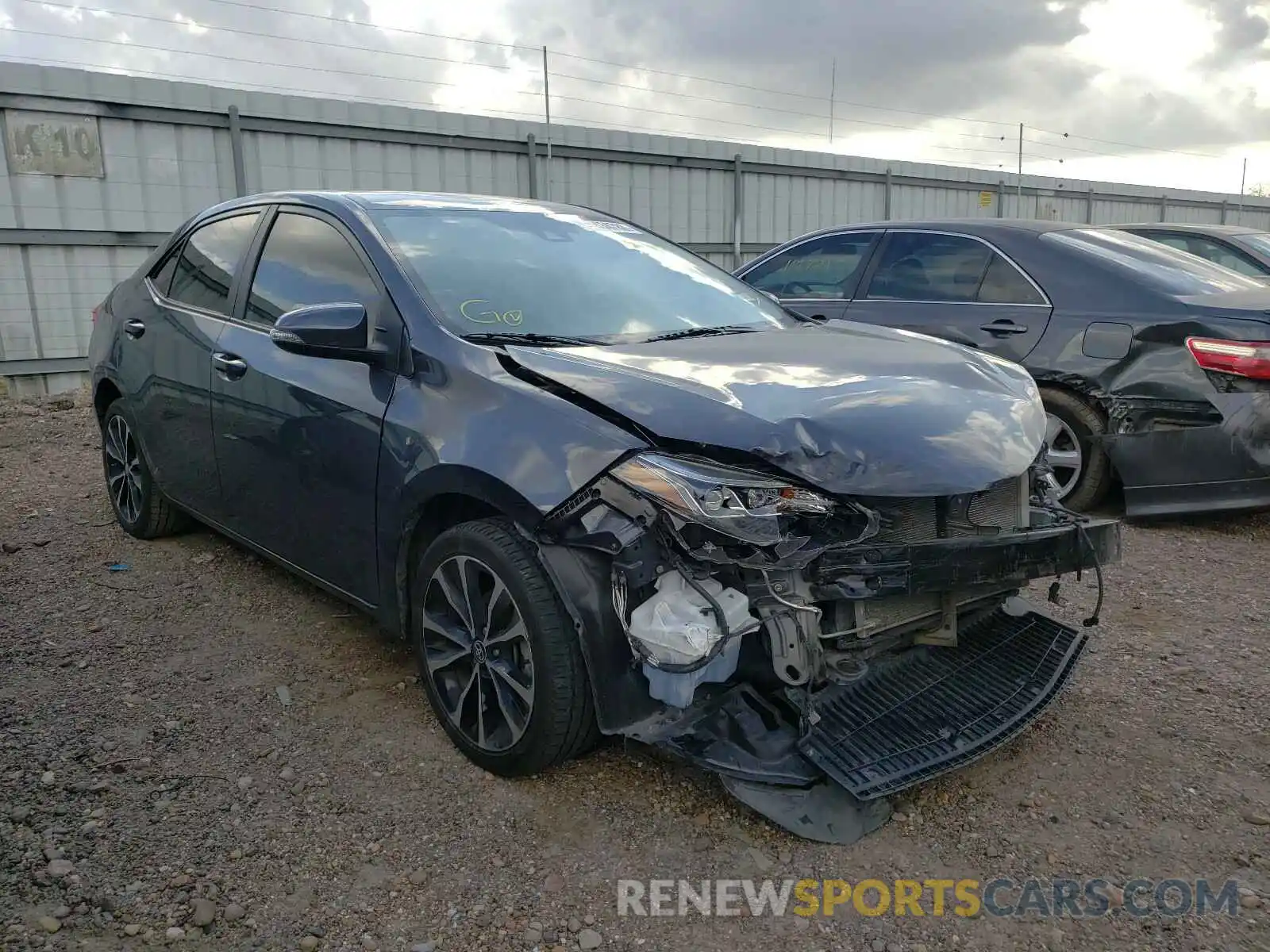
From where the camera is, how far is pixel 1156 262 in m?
5.25

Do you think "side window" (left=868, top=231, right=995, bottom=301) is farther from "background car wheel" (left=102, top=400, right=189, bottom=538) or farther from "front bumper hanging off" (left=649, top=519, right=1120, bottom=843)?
"background car wheel" (left=102, top=400, right=189, bottom=538)

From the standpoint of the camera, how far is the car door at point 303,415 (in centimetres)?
308

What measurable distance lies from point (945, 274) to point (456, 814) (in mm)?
4374

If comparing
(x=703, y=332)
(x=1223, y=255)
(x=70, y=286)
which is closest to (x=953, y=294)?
(x=703, y=332)

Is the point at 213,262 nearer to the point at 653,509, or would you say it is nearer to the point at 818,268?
the point at 653,509

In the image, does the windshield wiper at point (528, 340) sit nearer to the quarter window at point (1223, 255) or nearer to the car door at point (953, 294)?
the car door at point (953, 294)

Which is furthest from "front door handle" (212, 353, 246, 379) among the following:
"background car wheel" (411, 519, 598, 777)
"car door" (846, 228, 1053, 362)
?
"car door" (846, 228, 1053, 362)

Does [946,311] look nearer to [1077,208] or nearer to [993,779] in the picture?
[993,779]

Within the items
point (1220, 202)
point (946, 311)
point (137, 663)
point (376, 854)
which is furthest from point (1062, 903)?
point (1220, 202)

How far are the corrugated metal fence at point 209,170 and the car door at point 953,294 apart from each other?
7.06 m

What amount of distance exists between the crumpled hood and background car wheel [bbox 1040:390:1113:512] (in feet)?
6.86

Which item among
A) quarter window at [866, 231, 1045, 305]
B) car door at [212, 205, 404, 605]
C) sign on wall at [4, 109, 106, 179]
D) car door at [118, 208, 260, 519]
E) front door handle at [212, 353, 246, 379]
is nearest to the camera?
car door at [212, 205, 404, 605]

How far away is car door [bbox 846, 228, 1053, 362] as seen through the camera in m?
5.24

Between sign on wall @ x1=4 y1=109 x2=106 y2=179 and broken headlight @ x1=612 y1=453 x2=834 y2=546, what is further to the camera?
sign on wall @ x1=4 y1=109 x2=106 y2=179
